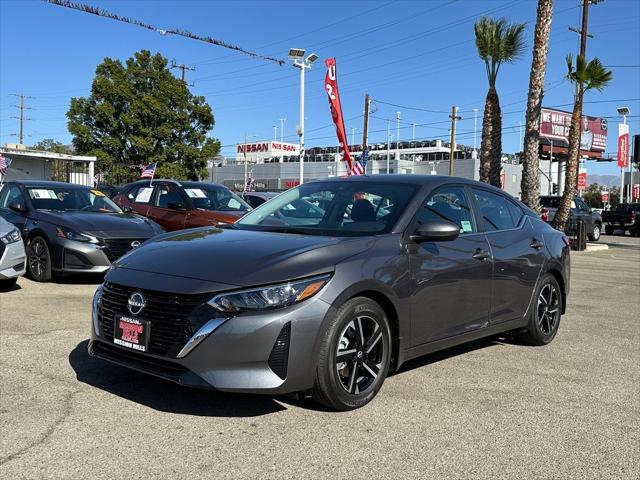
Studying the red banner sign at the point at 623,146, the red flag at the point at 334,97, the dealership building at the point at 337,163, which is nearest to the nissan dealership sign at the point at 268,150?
the dealership building at the point at 337,163

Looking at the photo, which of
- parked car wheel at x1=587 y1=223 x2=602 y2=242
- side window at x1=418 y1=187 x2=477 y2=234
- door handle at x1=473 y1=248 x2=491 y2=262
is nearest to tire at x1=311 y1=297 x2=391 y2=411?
side window at x1=418 y1=187 x2=477 y2=234

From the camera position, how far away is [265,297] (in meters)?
3.62

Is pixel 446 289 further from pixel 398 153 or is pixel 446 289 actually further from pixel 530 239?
pixel 398 153

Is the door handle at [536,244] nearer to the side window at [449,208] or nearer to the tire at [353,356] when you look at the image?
the side window at [449,208]

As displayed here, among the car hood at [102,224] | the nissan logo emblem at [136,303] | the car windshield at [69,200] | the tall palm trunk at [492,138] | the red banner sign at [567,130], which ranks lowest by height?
the nissan logo emblem at [136,303]

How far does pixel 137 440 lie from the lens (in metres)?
3.47

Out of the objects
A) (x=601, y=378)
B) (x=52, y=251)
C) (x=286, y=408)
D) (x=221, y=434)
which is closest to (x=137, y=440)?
(x=221, y=434)

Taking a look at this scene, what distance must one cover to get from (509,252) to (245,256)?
264cm

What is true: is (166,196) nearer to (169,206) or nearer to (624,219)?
(169,206)

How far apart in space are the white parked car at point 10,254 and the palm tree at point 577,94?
16.8 m

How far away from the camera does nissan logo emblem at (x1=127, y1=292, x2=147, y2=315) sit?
3822 mm

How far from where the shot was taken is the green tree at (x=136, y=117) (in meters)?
38.2

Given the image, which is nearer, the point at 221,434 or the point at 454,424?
the point at 221,434

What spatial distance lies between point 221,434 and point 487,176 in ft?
63.1
